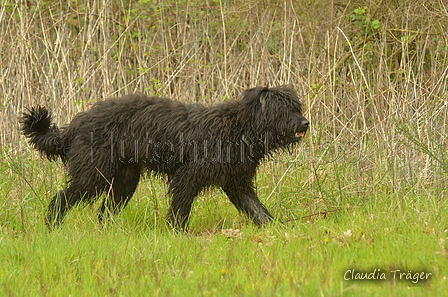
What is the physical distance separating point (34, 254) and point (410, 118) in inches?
155

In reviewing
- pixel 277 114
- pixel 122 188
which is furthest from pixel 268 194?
pixel 122 188

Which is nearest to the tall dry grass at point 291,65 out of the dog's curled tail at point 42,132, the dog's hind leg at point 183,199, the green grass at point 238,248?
the green grass at point 238,248

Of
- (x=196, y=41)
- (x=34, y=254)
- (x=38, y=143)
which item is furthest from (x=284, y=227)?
(x=196, y=41)

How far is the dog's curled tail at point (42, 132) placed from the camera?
558 centimetres

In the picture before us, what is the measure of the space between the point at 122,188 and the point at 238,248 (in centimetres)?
186

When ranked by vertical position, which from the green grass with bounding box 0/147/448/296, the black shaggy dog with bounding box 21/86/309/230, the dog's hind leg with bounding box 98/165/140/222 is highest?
the black shaggy dog with bounding box 21/86/309/230

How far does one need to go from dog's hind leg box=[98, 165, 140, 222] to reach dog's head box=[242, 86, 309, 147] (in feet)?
4.48

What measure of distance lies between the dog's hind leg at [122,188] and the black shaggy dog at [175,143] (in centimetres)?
1

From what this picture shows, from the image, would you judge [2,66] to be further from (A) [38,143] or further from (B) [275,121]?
(B) [275,121]

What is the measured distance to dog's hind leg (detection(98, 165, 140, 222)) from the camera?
5.68m

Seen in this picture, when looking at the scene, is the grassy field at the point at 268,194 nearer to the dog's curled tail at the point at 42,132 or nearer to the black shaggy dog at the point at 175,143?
the black shaggy dog at the point at 175,143

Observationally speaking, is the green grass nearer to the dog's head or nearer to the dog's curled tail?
the dog's curled tail

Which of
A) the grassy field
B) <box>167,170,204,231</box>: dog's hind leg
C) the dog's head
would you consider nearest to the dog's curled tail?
the grassy field

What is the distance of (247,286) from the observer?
328 centimetres
